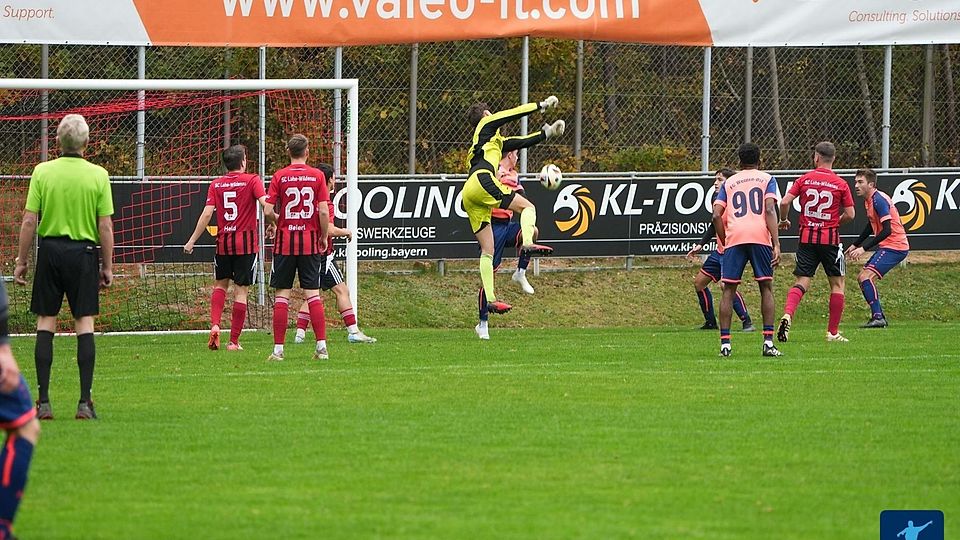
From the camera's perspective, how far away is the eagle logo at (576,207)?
2081cm

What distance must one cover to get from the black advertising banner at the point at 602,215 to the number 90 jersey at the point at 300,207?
5839mm

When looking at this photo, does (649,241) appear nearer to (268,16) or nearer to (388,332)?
(388,332)

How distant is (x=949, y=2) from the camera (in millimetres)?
21953

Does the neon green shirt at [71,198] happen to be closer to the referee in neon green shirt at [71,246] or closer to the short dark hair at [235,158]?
the referee in neon green shirt at [71,246]

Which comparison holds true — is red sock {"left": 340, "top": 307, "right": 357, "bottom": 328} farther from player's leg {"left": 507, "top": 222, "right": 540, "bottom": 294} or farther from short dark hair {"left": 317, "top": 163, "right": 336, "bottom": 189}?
player's leg {"left": 507, "top": 222, "right": 540, "bottom": 294}

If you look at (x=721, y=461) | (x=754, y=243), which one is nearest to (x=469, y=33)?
(x=754, y=243)

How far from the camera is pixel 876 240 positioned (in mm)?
17812

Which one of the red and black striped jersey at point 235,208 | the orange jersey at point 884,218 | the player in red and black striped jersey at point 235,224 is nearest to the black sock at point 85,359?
the player in red and black striped jersey at point 235,224

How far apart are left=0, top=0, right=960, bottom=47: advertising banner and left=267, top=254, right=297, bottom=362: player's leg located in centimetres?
721

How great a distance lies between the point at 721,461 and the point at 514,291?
1296cm

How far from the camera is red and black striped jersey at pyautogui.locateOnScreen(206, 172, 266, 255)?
14688 millimetres

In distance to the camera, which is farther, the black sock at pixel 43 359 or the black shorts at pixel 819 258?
the black shorts at pixel 819 258

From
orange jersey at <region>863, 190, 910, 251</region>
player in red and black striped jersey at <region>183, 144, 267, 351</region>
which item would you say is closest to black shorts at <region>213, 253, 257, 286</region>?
player in red and black striped jersey at <region>183, 144, 267, 351</region>

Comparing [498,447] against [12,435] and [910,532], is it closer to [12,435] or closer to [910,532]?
[910,532]
